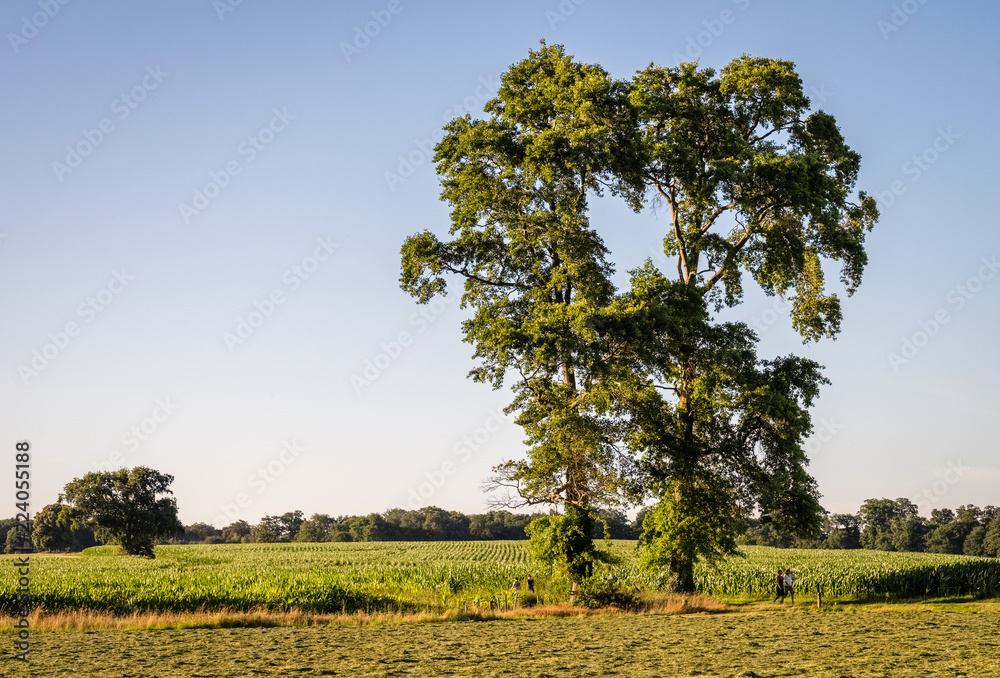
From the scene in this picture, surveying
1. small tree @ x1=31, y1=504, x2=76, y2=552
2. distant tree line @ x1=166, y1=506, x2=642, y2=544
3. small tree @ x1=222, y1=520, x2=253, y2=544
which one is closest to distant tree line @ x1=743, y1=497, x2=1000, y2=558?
distant tree line @ x1=166, y1=506, x2=642, y2=544

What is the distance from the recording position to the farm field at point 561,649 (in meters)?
17.2

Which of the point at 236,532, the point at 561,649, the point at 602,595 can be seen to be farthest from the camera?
the point at 236,532

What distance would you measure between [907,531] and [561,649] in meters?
117

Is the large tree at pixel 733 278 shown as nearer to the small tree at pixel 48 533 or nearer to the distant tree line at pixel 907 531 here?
the distant tree line at pixel 907 531

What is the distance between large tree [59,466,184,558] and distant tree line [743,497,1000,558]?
68565 millimetres

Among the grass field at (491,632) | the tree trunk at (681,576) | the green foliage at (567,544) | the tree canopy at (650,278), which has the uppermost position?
the tree canopy at (650,278)

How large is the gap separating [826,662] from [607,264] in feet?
59.1

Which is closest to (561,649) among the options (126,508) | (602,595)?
(602,595)

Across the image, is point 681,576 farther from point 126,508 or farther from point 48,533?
point 48,533

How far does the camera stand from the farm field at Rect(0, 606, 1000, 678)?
56.3 feet

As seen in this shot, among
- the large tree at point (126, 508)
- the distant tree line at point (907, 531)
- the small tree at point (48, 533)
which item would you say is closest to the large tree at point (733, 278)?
the large tree at point (126, 508)

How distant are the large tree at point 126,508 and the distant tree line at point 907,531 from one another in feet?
225

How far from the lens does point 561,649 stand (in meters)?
20.7

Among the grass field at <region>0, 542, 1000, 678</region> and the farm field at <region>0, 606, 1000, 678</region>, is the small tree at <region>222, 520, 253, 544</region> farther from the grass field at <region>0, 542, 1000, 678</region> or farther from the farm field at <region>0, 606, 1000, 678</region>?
the farm field at <region>0, 606, 1000, 678</region>
